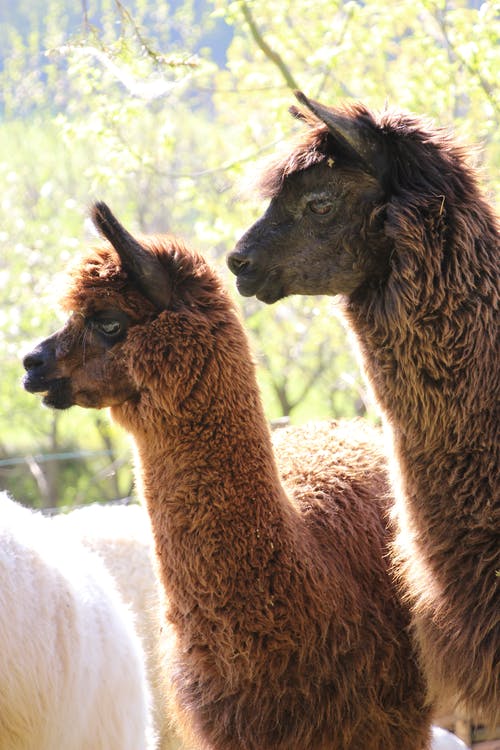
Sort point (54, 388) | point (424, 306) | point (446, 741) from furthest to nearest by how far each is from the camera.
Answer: point (446, 741) → point (54, 388) → point (424, 306)

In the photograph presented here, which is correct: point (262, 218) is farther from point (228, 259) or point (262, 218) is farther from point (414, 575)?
point (414, 575)

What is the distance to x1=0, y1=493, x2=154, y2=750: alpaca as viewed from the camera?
3.33 meters

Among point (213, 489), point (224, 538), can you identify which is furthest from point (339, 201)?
point (224, 538)

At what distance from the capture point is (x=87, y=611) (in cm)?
370

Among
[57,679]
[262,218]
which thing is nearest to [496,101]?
[262,218]

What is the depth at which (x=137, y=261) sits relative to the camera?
330cm

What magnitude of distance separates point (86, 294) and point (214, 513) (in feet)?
3.00

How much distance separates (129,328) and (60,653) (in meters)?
1.25

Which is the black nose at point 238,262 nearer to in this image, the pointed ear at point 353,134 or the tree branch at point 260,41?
the pointed ear at point 353,134

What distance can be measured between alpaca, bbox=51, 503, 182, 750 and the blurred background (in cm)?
136

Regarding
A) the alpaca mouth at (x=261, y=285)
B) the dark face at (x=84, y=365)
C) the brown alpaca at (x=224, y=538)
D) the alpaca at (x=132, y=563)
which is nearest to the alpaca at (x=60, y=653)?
the brown alpaca at (x=224, y=538)

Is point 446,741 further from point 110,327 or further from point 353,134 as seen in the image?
point 353,134

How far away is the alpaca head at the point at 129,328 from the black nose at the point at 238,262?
0.29m

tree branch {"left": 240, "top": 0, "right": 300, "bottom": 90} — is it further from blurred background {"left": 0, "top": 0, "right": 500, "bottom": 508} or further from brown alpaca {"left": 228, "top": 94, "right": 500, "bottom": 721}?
brown alpaca {"left": 228, "top": 94, "right": 500, "bottom": 721}
